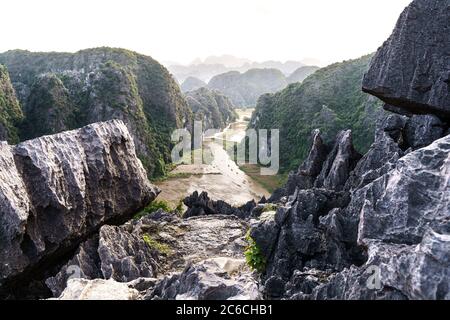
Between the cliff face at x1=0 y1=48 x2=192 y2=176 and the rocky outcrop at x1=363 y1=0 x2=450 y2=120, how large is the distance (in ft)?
208

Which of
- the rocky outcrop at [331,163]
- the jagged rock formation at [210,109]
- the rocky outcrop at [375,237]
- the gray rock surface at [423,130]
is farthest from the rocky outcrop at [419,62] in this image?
the jagged rock formation at [210,109]

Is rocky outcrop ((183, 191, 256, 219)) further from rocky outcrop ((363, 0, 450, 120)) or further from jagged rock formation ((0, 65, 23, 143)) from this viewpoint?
jagged rock formation ((0, 65, 23, 143))

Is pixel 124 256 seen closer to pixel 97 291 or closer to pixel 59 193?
pixel 59 193

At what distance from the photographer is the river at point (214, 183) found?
206 feet

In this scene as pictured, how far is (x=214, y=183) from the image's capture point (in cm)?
7038

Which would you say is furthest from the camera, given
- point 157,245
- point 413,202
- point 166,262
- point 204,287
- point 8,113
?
point 8,113

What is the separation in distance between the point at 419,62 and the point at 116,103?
234ft

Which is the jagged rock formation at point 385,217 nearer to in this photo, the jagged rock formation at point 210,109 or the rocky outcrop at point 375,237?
the rocky outcrop at point 375,237

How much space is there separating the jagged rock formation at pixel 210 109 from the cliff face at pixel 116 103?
2837 cm

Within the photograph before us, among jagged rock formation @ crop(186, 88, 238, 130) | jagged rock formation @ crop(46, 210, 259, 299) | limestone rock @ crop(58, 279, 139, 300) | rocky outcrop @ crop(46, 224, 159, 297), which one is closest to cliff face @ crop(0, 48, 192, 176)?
jagged rock formation @ crop(186, 88, 238, 130)

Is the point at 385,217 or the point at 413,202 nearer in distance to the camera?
the point at 413,202

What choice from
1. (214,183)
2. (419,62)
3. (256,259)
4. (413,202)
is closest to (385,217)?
(413,202)

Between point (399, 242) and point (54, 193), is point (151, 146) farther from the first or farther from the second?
point (399, 242)

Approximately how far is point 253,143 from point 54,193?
8157 centimetres
